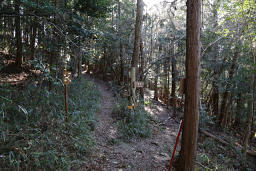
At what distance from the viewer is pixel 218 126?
43.8ft

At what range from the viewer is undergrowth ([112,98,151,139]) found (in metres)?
6.95

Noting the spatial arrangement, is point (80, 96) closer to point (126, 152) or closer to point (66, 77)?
point (66, 77)

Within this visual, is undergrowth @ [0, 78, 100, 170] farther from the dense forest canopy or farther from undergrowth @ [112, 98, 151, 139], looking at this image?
undergrowth @ [112, 98, 151, 139]

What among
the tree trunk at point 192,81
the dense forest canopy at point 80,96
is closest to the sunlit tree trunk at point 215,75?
the dense forest canopy at point 80,96

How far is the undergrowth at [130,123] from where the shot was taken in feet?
22.8

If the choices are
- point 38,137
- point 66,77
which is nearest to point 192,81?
point 66,77

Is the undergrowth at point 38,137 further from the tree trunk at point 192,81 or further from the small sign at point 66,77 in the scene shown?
the tree trunk at point 192,81

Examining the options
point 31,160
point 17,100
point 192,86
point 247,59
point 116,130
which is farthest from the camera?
point 247,59

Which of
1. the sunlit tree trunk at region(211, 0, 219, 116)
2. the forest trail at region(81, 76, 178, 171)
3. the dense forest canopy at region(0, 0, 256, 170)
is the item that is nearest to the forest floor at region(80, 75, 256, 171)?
the forest trail at region(81, 76, 178, 171)

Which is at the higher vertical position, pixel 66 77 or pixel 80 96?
pixel 66 77

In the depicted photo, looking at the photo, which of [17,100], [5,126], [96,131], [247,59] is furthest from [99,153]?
[247,59]

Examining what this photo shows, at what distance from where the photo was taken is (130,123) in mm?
7418

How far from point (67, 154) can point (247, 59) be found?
9.96 meters

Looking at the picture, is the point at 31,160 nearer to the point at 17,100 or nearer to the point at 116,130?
the point at 17,100
